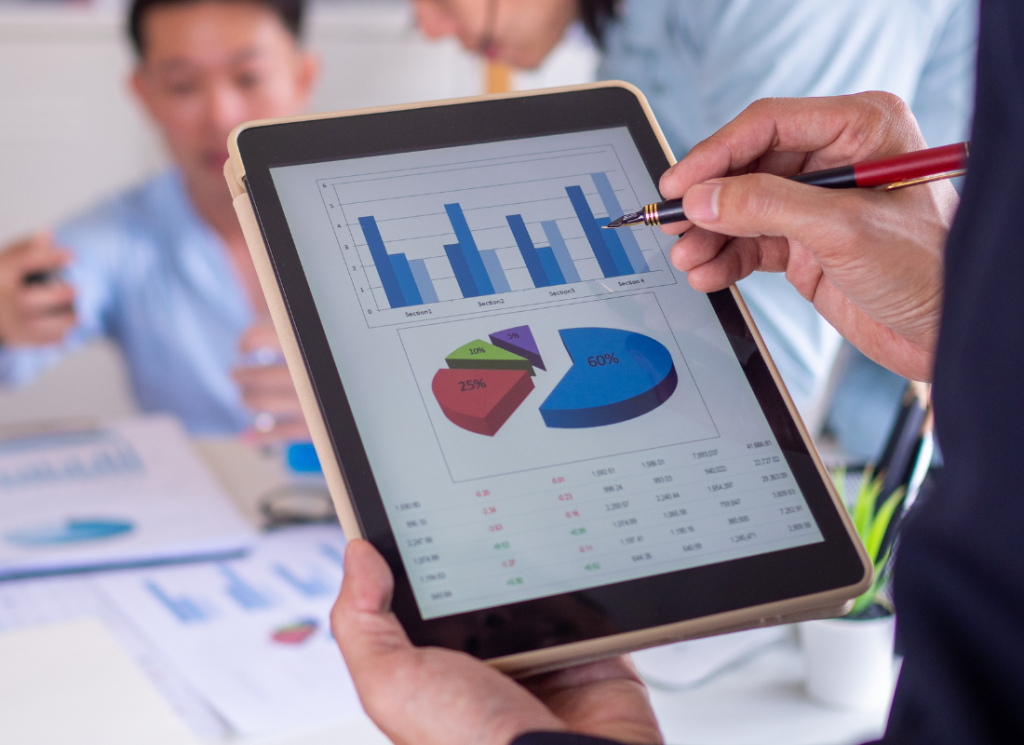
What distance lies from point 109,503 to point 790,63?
90 cm

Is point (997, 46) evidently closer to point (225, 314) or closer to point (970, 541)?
point (970, 541)

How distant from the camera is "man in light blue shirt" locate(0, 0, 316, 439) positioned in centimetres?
169

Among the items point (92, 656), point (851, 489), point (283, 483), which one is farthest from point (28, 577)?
point (851, 489)

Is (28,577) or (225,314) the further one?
(225,314)

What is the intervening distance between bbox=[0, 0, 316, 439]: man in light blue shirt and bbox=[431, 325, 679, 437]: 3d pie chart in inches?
51.9

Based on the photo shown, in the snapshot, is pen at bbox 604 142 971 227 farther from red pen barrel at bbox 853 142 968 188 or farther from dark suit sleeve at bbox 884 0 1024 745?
dark suit sleeve at bbox 884 0 1024 745

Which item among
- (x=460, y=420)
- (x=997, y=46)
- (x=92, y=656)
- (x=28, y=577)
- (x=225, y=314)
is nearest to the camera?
(x=997, y=46)

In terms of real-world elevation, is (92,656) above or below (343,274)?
below

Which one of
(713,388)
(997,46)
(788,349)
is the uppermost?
(997,46)

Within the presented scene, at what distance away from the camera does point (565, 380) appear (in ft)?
1.46

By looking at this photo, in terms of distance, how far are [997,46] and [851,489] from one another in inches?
27.7

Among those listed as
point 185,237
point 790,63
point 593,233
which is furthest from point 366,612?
point 185,237

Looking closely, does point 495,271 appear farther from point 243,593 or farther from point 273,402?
point 273,402

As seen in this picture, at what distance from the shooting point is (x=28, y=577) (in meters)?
0.84
